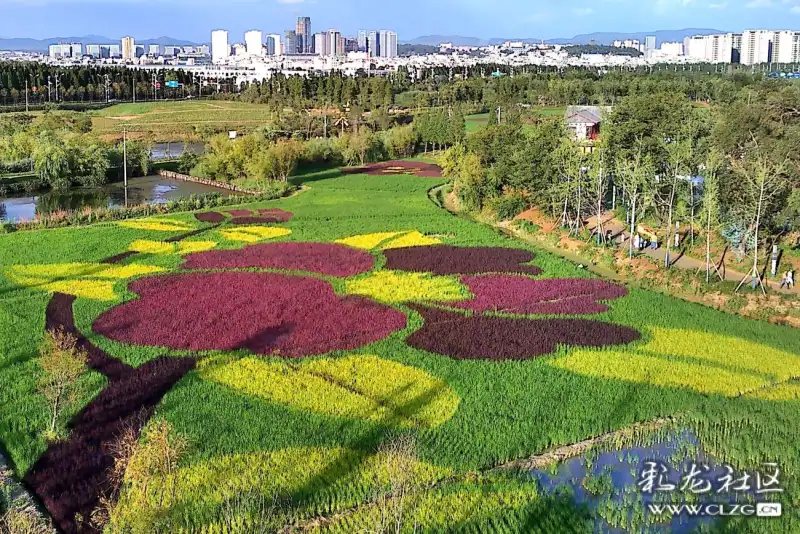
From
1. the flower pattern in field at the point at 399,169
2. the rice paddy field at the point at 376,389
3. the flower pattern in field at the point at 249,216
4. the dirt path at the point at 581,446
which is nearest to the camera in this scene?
the rice paddy field at the point at 376,389

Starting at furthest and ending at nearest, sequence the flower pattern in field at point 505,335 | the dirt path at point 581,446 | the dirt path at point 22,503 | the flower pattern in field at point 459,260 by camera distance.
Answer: the flower pattern in field at point 459,260 → the flower pattern in field at point 505,335 → the dirt path at point 581,446 → the dirt path at point 22,503

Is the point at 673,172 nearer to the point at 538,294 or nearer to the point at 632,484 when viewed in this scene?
Answer: the point at 538,294

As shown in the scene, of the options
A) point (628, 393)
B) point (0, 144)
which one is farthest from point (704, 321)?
point (0, 144)

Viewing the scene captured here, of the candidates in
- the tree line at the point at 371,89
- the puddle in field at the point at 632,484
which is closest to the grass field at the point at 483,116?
the tree line at the point at 371,89

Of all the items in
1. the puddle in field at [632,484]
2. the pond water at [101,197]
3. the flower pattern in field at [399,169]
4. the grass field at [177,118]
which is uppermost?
the grass field at [177,118]

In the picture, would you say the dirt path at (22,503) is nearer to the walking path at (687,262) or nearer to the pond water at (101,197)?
the walking path at (687,262)

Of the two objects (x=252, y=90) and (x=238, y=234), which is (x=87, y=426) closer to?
(x=238, y=234)

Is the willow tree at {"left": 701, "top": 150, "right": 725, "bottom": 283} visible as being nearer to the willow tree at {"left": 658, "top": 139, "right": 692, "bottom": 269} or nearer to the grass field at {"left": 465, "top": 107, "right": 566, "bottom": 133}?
the willow tree at {"left": 658, "top": 139, "right": 692, "bottom": 269}
